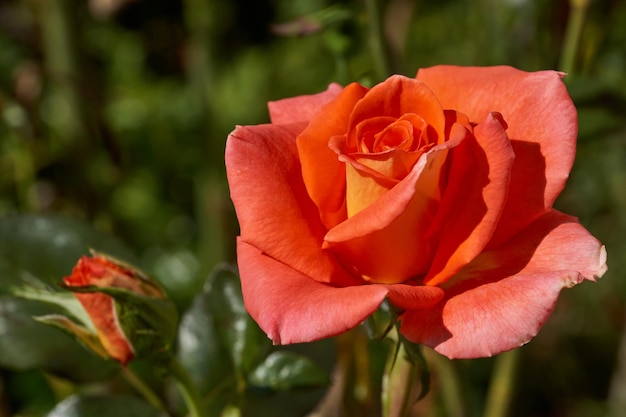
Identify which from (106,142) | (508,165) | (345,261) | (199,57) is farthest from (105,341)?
(199,57)

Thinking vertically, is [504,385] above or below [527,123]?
below

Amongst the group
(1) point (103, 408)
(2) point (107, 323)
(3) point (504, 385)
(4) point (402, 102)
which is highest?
(4) point (402, 102)

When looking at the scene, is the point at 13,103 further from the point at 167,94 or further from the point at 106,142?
the point at 167,94

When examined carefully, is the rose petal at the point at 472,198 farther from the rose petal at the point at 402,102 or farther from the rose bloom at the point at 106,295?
the rose bloom at the point at 106,295

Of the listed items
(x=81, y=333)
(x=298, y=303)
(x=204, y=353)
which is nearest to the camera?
(x=298, y=303)

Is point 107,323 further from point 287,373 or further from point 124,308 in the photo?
point 287,373

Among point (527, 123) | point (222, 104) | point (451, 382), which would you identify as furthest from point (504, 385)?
point (222, 104)
